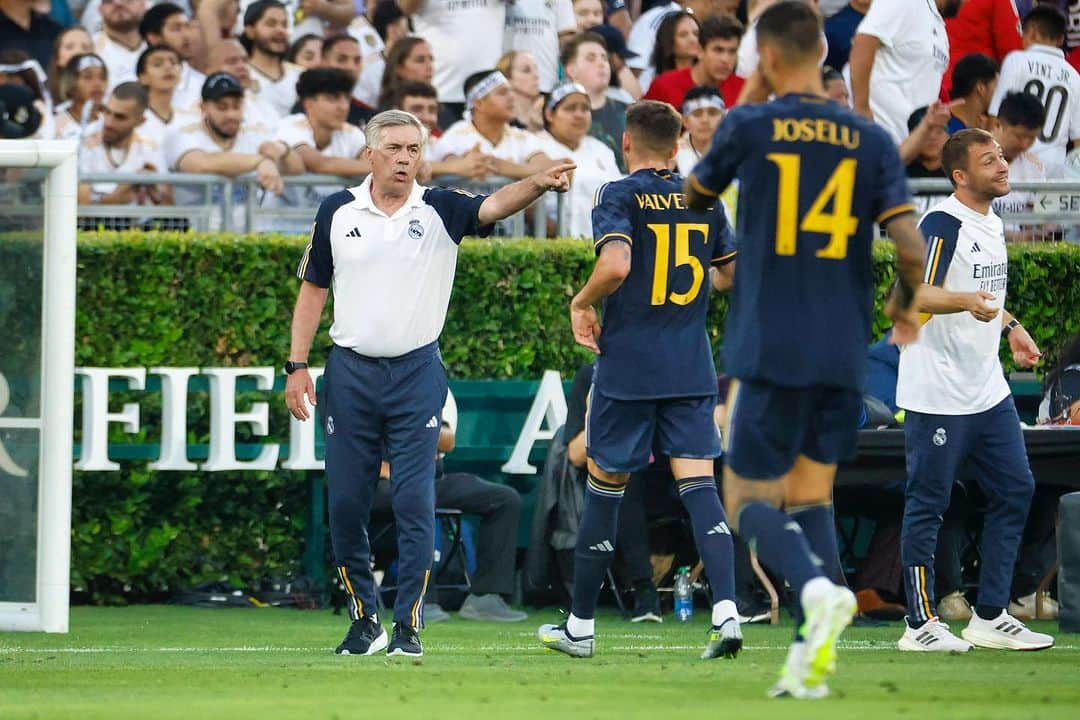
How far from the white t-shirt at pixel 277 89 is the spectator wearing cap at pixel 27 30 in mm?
1725

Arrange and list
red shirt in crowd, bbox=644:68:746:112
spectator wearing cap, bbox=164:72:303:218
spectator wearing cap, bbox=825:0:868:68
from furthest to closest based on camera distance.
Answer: spectator wearing cap, bbox=825:0:868:68
red shirt in crowd, bbox=644:68:746:112
spectator wearing cap, bbox=164:72:303:218

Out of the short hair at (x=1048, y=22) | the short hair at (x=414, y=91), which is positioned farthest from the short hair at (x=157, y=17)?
the short hair at (x=1048, y=22)

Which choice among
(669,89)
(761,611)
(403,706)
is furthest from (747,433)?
(669,89)

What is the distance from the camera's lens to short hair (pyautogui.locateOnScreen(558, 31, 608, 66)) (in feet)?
50.1

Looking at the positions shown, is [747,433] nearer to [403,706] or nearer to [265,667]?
[403,706]

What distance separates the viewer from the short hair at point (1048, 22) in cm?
1517

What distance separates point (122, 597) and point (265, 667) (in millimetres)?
4869

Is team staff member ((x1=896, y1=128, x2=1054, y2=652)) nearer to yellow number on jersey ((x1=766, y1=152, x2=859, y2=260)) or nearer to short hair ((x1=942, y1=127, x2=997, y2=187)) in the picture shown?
short hair ((x1=942, y1=127, x2=997, y2=187))

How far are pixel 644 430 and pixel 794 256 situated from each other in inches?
89.9

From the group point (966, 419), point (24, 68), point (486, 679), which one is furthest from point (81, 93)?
point (486, 679)

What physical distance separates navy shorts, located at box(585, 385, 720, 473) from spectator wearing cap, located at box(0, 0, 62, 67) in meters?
8.31

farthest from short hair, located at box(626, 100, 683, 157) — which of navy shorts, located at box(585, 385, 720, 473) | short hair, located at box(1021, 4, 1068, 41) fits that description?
short hair, located at box(1021, 4, 1068, 41)

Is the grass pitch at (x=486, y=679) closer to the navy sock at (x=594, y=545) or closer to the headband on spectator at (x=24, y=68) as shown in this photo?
the navy sock at (x=594, y=545)

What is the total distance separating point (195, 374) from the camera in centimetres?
1245
